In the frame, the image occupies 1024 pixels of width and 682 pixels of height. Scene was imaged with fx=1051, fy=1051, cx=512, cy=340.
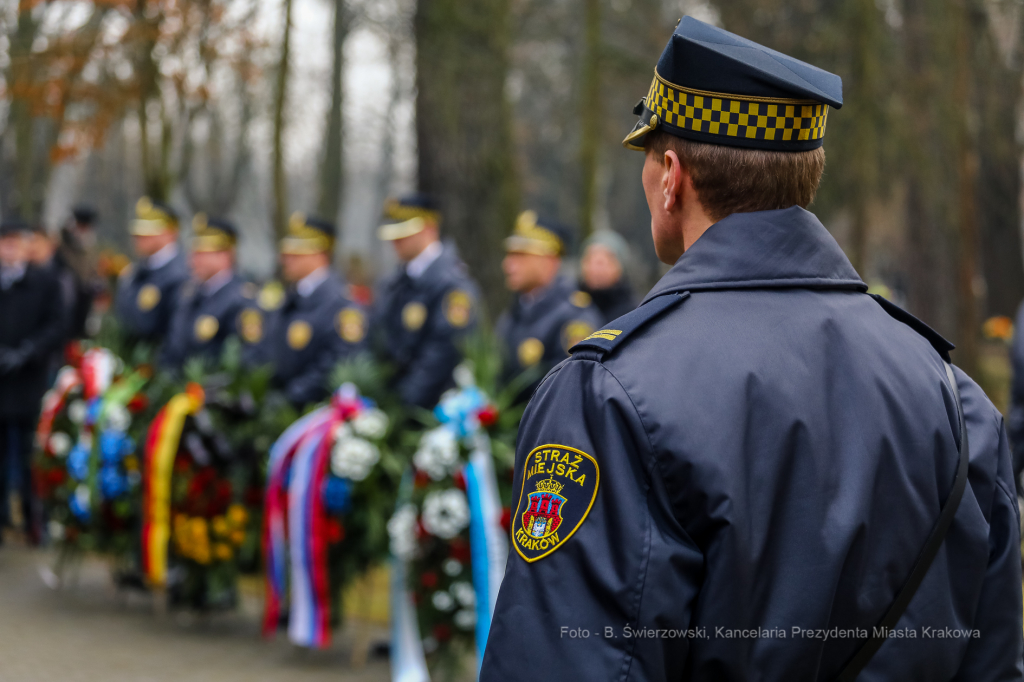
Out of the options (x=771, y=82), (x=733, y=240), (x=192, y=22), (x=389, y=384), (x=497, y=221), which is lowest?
(x=389, y=384)

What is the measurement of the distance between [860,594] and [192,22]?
9.36 m

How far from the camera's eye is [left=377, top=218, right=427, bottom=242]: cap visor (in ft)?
20.9

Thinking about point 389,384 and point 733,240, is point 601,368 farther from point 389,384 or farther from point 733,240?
point 389,384

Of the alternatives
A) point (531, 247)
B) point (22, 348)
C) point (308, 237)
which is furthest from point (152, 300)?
point (531, 247)

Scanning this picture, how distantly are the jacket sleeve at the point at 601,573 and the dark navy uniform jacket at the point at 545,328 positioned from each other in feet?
13.5

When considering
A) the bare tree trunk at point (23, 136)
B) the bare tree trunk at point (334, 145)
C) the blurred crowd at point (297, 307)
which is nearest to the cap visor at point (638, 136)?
the blurred crowd at point (297, 307)

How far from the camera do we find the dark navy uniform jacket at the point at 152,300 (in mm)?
8195

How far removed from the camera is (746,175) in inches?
64.6

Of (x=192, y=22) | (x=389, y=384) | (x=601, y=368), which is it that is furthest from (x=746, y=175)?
(x=192, y=22)

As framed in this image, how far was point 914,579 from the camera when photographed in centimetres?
159

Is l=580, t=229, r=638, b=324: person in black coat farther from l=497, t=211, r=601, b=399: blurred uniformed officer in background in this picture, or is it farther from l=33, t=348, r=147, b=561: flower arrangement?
l=33, t=348, r=147, b=561: flower arrangement

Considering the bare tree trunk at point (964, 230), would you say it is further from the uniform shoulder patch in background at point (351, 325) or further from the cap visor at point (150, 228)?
the cap visor at point (150, 228)

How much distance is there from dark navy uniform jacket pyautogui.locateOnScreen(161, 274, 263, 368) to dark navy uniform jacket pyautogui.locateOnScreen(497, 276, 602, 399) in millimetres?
2236

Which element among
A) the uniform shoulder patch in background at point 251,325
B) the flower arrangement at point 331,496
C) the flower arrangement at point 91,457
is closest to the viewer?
the flower arrangement at point 331,496
